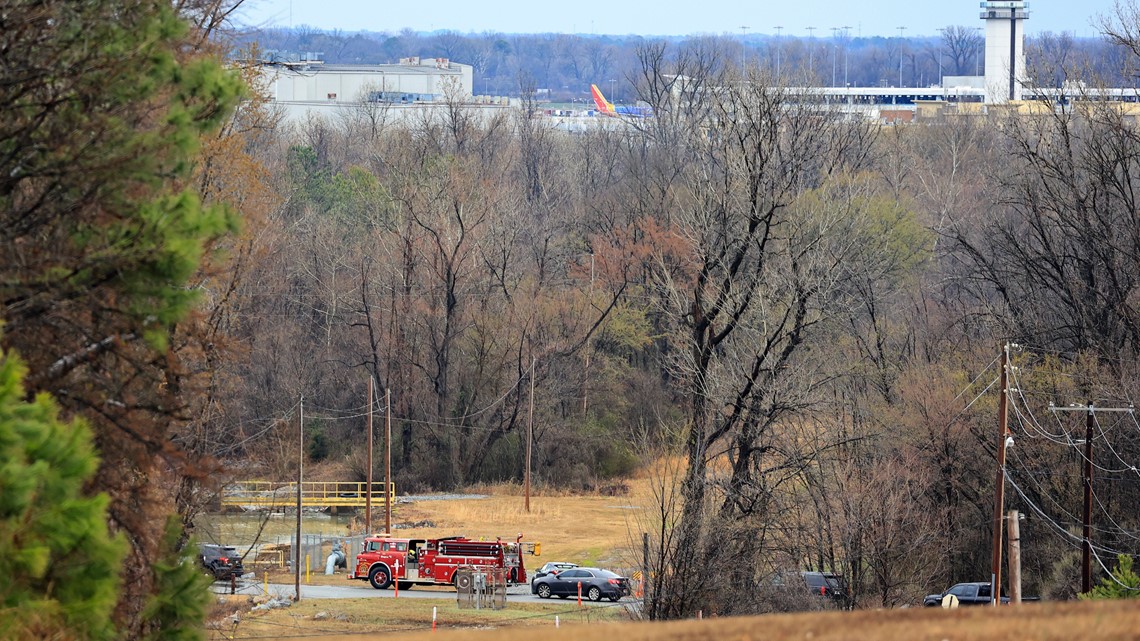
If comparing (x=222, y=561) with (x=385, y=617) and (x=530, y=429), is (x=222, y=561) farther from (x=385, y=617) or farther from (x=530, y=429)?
(x=530, y=429)

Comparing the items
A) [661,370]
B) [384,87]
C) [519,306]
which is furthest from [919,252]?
[384,87]

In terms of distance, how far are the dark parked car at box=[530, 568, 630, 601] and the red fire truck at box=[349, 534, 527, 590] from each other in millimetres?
1421

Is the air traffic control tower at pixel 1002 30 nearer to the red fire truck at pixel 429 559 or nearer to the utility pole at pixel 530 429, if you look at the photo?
the utility pole at pixel 530 429

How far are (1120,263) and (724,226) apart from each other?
41.4 feet

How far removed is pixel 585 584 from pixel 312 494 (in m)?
19.7

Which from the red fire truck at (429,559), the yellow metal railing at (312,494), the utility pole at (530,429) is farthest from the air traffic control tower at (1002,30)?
the red fire truck at (429,559)

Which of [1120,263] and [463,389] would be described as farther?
[463,389]

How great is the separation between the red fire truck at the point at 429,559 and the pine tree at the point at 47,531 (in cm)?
2622

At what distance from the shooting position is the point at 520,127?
101312 millimetres

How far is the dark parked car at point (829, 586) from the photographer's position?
Result: 2714 centimetres

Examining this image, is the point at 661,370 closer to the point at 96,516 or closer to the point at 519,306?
the point at 519,306


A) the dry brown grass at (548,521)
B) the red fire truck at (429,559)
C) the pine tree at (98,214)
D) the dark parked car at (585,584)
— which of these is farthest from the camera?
the dry brown grass at (548,521)

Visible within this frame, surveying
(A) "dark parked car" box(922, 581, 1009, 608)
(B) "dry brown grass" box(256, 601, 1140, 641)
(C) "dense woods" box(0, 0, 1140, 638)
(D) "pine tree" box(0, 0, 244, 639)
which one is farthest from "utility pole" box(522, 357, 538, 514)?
(B) "dry brown grass" box(256, 601, 1140, 641)

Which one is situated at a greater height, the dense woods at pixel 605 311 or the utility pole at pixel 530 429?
the dense woods at pixel 605 311
